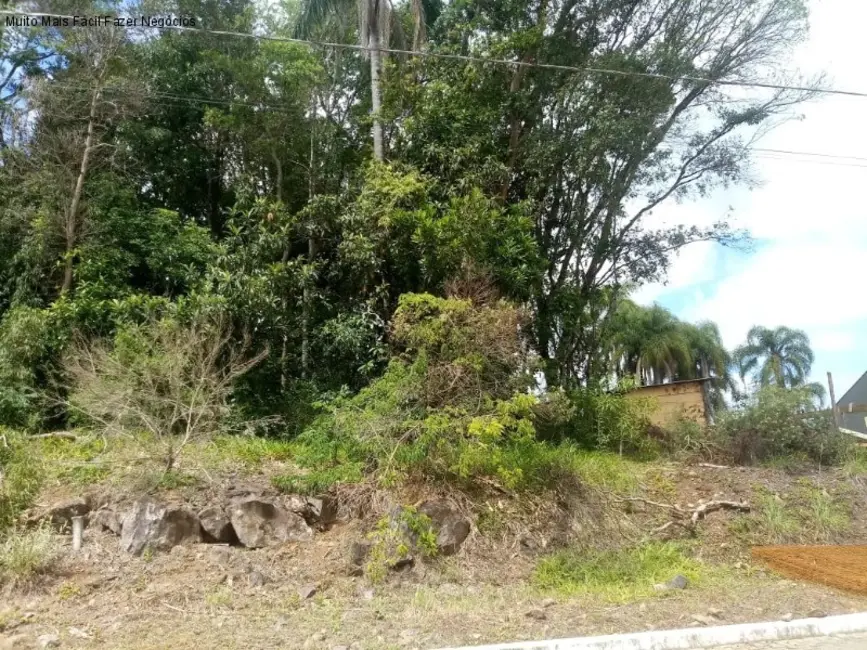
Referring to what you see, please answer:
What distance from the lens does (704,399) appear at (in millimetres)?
15703

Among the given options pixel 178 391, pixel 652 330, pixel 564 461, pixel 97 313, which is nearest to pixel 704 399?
pixel 564 461

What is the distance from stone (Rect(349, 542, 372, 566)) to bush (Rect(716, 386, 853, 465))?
8.40 meters

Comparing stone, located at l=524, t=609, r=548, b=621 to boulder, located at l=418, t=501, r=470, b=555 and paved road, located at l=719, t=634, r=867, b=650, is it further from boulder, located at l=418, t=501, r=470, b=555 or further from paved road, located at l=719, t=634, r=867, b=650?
boulder, located at l=418, t=501, r=470, b=555

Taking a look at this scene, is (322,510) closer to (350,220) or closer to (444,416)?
(444,416)

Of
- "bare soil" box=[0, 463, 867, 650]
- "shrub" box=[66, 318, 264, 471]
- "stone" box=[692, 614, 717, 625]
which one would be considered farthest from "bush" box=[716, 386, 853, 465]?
"shrub" box=[66, 318, 264, 471]

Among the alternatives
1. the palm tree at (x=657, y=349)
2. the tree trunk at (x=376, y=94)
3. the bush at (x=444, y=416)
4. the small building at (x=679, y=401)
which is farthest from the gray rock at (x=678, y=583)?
the palm tree at (x=657, y=349)

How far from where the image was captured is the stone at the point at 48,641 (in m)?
5.46

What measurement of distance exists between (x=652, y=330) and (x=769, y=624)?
33712mm

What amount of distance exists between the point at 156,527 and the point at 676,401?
39.5 ft

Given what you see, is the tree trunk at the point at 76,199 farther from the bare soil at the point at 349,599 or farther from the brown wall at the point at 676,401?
the brown wall at the point at 676,401

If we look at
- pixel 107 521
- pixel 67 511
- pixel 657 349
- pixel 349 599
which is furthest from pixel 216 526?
pixel 657 349

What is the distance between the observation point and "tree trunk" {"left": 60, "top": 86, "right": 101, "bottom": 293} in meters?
12.8

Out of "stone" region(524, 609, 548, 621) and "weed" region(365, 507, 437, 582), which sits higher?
"weed" region(365, 507, 437, 582)

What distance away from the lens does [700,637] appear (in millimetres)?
5473
